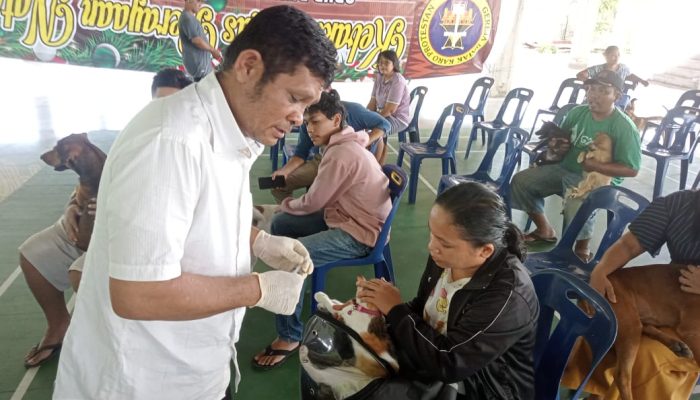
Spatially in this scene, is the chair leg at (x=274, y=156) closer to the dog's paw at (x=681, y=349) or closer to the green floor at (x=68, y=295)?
the green floor at (x=68, y=295)

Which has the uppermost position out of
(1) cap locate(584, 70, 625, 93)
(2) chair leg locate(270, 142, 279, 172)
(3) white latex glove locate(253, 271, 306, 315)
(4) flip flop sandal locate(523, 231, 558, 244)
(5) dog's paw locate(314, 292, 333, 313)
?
(1) cap locate(584, 70, 625, 93)

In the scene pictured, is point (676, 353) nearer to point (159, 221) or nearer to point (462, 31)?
point (159, 221)

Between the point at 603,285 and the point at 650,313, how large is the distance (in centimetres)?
19

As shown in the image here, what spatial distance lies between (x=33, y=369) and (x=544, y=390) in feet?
7.69

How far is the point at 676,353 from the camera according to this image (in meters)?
1.74

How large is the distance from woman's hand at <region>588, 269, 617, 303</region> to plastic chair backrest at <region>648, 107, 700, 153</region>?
3732 millimetres

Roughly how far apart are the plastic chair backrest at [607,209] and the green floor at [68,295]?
A: 3.25 feet

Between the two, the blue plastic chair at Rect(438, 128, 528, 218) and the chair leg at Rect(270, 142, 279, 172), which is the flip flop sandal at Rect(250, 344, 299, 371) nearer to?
the blue plastic chair at Rect(438, 128, 528, 218)

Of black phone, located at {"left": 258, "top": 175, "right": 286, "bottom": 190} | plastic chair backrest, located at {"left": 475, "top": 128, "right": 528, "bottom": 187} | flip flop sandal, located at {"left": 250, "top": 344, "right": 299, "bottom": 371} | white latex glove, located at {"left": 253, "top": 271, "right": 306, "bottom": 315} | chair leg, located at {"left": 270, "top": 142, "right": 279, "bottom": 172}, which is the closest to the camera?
white latex glove, located at {"left": 253, "top": 271, "right": 306, "bottom": 315}

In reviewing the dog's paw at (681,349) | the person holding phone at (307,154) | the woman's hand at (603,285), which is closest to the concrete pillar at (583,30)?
the person holding phone at (307,154)

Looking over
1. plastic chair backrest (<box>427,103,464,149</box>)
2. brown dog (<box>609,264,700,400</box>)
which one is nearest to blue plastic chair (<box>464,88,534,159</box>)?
plastic chair backrest (<box>427,103,464,149</box>)

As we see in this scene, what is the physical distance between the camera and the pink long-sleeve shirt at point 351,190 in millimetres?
2410

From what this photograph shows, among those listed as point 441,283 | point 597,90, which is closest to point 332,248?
point 441,283

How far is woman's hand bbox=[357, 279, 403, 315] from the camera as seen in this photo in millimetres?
1572
